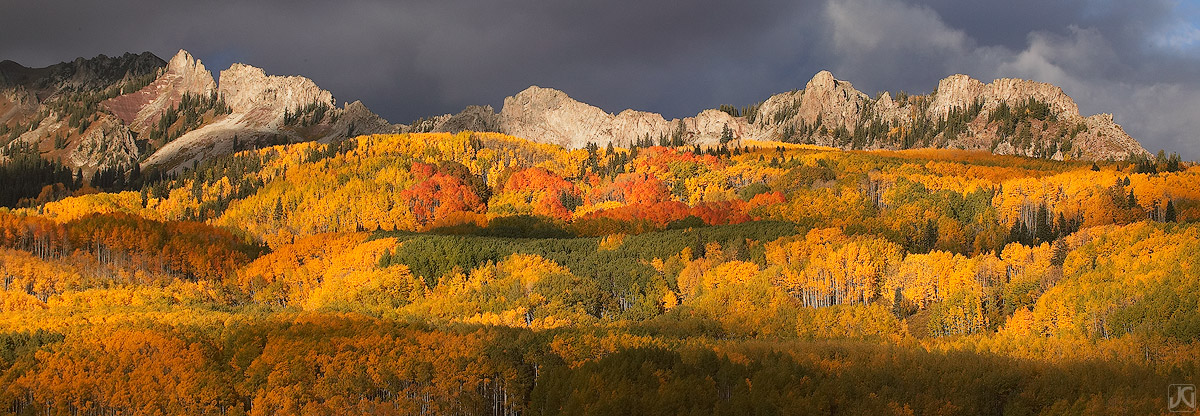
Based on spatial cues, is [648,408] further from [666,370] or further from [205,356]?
[205,356]

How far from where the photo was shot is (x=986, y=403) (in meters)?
102

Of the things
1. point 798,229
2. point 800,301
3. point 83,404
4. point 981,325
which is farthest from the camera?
point 798,229

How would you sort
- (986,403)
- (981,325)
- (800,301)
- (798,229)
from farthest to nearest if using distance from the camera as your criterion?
(798,229) → (800,301) → (981,325) → (986,403)

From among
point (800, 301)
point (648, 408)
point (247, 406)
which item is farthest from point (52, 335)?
point (800, 301)

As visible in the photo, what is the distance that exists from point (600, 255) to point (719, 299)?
40534mm

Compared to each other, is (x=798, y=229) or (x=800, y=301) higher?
(x=798, y=229)

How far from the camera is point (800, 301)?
16325 cm

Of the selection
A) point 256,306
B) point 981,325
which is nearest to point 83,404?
point 256,306

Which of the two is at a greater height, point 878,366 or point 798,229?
point 798,229

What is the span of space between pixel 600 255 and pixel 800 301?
163 ft

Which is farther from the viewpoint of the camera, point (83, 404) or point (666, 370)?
point (83, 404)

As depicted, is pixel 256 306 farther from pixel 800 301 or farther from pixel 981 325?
pixel 981 325

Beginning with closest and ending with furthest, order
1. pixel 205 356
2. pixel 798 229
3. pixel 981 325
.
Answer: pixel 205 356 → pixel 981 325 → pixel 798 229

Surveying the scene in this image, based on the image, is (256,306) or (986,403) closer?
(986,403)
